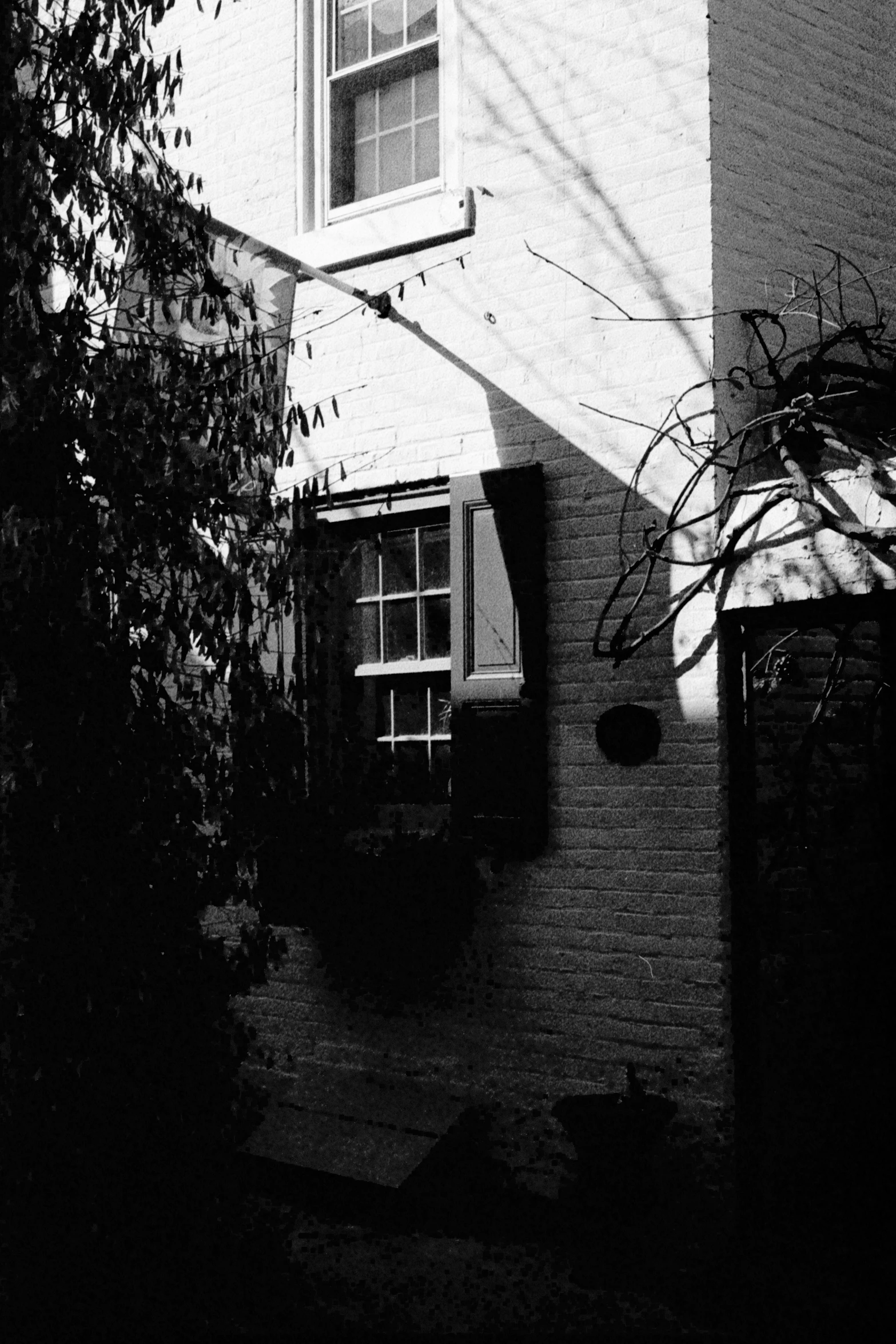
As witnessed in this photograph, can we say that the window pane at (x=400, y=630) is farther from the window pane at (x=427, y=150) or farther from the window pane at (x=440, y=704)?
the window pane at (x=427, y=150)

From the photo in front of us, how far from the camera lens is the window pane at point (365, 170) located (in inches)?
270

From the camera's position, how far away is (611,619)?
577cm

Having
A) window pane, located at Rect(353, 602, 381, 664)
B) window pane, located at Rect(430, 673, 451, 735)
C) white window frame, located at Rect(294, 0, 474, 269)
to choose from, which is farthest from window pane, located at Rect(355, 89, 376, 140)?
window pane, located at Rect(430, 673, 451, 735)

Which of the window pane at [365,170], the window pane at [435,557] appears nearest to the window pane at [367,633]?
the window pane at [435,557]

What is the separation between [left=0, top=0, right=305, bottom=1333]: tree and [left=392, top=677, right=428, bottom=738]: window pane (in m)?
2.05

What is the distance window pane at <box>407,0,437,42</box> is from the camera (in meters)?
6.61

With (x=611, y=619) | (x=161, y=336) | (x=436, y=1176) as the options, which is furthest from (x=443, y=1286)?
(x=161, y=336)

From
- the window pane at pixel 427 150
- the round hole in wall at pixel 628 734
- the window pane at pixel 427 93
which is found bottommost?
the round hole in wall at pixel 628 734

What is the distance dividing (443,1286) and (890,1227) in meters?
1.59

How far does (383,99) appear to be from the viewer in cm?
684

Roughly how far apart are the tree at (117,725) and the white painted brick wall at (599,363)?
1287 mm

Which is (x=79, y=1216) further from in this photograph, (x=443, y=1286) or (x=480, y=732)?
(x=480, y=732)

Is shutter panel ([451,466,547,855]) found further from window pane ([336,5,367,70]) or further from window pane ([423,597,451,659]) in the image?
window pane ([336,5,367,70])

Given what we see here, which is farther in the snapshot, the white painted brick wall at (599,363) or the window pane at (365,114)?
the window pane at (365,114)
